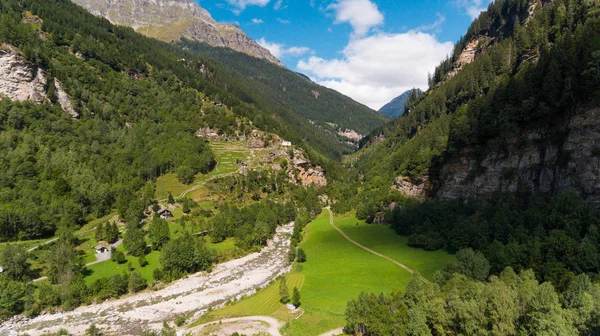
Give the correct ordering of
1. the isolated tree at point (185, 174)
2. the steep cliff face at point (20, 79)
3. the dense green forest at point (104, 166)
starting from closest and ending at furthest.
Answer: the dense green forest at point (104, 166), the steep cliff face at point (20, 79), the isolated tree at point (185, 174)

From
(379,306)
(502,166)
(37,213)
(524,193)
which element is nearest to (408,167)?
(502,166)

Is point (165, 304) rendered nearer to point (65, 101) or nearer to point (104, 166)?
point (104, 166)

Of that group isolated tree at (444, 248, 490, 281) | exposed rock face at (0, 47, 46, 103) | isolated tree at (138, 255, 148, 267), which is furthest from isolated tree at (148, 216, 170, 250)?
exposed rock face at (0, 47, 46, 103)

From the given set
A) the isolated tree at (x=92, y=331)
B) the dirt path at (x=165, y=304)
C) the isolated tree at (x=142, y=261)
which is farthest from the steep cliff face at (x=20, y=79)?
the isolated tree at (x=92, y=331)

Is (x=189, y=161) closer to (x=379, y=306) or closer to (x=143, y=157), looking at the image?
(x=143, y=157)

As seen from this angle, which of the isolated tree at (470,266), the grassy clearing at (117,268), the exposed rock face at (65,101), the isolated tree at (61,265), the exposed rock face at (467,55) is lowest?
the grassy clearing at (117,268)

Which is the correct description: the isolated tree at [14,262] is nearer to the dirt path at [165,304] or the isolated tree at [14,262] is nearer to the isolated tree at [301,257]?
the dirt path at [165,304]
